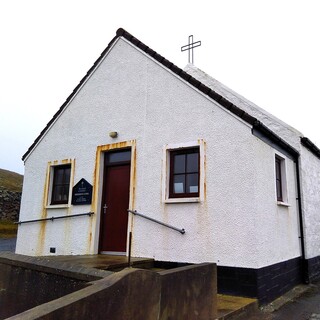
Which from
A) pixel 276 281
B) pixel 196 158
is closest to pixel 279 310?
pixel 276 281

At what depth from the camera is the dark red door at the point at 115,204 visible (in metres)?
7.52

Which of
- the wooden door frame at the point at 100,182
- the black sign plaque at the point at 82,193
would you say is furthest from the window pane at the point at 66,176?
the wooden door frame at the point at 100,182

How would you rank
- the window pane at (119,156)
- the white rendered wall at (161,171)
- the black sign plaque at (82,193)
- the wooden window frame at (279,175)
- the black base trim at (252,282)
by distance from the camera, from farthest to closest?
1. the black sign plaque at (82,193)
2. the window pane at (119,156)
3. the wooden window frame at (279,175)
4. the white rendered wall at (161,171)
5. the black base trim at (252,282)

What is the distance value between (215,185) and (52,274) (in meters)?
3.45

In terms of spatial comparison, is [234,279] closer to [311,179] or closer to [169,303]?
[169,303]

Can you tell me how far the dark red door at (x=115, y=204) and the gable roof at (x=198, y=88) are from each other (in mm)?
2356

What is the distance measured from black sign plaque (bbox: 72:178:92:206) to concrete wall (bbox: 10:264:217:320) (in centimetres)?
448

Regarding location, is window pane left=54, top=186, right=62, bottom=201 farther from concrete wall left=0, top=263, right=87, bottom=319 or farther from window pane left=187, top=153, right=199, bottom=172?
concrete wall left=0, top=263, right=87, bottom=319

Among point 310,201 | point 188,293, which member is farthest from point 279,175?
point 188,293

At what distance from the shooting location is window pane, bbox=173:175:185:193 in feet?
22.3

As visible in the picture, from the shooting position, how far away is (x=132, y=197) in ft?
23.9

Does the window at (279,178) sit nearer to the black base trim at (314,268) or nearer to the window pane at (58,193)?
the black base trim at (314,268)

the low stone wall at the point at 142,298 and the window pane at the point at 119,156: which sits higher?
the window pane at the point at 119,156

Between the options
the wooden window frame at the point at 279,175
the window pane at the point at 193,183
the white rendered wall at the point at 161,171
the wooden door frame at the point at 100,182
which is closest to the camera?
the white rendered wall at the point at 161,171
